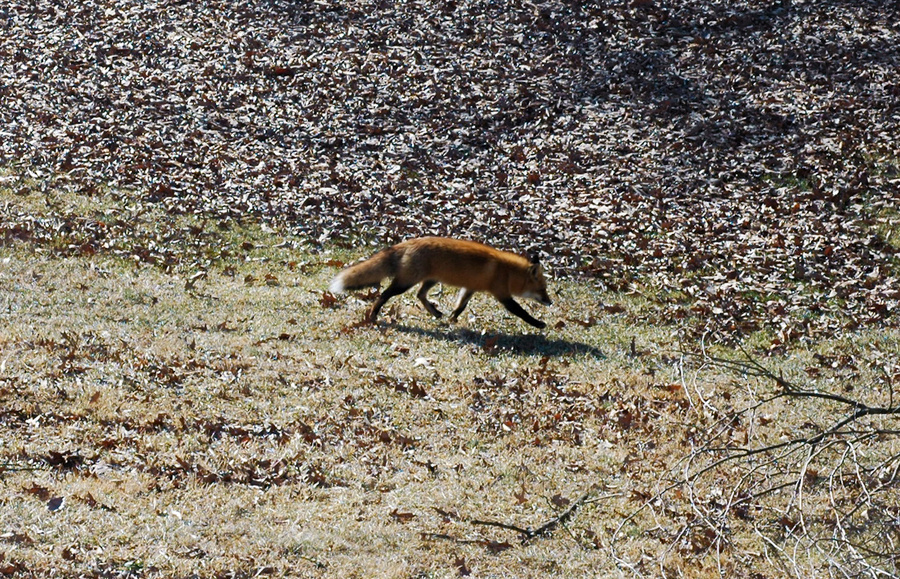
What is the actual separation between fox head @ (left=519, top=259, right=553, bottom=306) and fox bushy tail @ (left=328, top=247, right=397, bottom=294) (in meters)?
1.69

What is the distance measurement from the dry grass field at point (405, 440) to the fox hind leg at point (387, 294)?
19 cm

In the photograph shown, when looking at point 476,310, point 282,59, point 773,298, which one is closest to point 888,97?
point 773,298

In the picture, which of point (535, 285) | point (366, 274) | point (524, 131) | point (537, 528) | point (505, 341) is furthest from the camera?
point (524, 131)

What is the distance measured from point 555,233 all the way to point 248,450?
A: 8692mm

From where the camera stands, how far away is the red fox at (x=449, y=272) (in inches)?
449

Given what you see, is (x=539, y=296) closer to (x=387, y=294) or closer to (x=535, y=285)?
(x=535, y=285)

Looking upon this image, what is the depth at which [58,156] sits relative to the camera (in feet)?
57.7

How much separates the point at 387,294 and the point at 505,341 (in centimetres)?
150

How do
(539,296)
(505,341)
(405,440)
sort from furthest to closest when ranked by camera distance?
1. (539,296)
2. (505,341)
3. (405,440)

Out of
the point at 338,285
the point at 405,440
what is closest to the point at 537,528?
the point at 405,440

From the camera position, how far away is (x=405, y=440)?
8438 mm

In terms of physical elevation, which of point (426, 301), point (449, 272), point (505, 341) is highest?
point (449, 272)

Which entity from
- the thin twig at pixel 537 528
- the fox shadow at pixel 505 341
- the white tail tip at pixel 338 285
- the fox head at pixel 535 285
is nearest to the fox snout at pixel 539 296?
the fox head at pixel 535 285

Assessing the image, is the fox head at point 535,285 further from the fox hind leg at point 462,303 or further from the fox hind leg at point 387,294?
the fox hind leg at point 387,294
